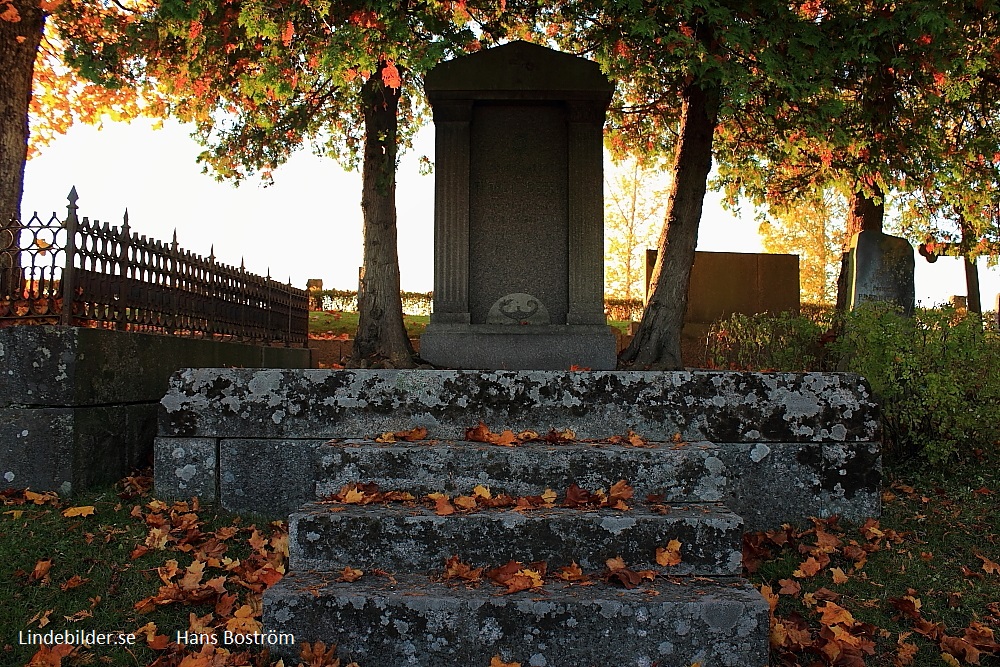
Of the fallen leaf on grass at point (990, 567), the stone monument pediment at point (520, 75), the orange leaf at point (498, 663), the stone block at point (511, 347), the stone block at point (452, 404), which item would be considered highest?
the stone monument pediment at point (520, 75)

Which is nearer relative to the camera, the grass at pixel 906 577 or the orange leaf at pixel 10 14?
the grass at pixel 906 577

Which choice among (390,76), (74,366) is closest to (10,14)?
(390,76)

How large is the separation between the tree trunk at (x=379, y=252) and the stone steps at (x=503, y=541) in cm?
578

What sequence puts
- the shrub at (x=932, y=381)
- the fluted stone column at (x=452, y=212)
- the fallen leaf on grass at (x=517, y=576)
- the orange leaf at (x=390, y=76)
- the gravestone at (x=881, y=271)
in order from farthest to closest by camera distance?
the gravestone at (x=881, y=271), the orange leaf at (x=390, y=76), the fluted stone column at (x=452, y=212), the shrub at (x=932, y=381), the fallen leaf on grass at (x=517, y=576)

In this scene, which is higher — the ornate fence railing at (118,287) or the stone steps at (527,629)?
the ornate fence railing at (118,287)

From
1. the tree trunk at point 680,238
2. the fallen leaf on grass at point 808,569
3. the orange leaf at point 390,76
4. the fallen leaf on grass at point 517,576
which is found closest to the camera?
the fallen leaf on grass at point 517,576

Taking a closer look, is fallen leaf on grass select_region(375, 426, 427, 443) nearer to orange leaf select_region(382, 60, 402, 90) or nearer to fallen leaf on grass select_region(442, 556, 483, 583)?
fallen leaf on grass select_region(442, 556, 483, 583)

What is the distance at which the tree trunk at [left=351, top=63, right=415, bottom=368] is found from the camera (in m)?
9.38

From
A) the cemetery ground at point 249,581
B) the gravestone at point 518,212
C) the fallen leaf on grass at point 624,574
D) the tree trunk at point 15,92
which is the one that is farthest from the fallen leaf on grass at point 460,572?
the tree trunk at point 15,92

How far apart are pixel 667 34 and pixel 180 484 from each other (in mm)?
6408

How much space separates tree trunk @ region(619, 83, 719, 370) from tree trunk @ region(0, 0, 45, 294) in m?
8.19

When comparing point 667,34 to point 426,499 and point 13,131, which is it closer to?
point 426,499

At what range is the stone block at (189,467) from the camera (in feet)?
16.0

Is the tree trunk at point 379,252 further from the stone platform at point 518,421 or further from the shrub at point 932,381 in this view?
the shrub at point 932,381
